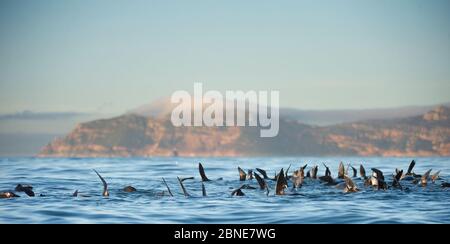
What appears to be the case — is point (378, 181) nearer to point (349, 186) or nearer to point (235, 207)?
point (349, 186)

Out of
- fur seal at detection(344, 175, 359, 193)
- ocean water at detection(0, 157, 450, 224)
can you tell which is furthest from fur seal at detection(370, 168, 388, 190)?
fur seal at detection(344, 175, 359, 193)

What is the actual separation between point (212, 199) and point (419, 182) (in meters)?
12.4

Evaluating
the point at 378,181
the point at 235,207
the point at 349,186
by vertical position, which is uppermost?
the point at 378,181

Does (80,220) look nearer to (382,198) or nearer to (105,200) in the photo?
(105,200)

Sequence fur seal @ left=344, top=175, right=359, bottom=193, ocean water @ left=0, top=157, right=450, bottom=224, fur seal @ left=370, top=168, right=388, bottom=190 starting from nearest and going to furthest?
ocean water @ left=0, top=157, right=450, bottom=224, fur seal @ left=344, top=175, right=359, bottom=193, fur seal @ left=370, top=168, right=388, bottom=190

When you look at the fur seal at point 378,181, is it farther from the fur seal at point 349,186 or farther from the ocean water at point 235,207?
the fur seal at point 349,186

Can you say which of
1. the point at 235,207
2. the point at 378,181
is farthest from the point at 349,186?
the point at 235,207

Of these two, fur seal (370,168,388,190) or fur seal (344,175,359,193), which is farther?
fur seal (370,168,388,190)

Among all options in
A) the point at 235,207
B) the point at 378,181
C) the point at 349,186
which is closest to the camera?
the point at 235,207

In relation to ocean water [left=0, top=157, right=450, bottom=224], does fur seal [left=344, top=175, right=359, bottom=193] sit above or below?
above

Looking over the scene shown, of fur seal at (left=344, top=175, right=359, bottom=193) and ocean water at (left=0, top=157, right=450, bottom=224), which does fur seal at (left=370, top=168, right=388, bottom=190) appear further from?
fur seal at (left=344, top=175, right=359, bottom=193)

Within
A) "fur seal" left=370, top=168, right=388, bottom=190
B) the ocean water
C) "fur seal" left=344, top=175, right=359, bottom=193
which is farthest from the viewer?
"fur seal" left=370, top=168, right=388, bottom=190

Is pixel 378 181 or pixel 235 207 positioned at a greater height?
pixel 378 181
